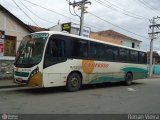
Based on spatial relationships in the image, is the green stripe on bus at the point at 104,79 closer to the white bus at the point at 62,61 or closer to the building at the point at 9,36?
the white bus at the point at 62,61

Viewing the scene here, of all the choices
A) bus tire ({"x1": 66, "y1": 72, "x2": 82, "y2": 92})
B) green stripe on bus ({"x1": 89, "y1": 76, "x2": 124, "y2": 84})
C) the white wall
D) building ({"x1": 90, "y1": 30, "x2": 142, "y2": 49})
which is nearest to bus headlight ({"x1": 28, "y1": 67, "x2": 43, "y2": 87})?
bus tire ({"x1": 66, "y1": 72, "x2": 82, "y2": 92})

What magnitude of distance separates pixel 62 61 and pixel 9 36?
8732 millimetres

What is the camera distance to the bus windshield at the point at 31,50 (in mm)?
13367

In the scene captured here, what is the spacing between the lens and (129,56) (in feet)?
69.9

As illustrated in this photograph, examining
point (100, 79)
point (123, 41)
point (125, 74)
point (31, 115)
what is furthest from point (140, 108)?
point (123, 41)

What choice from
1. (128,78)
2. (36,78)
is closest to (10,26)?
(128,78)

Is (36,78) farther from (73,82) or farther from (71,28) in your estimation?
(71,28)

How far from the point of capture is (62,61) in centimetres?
1424

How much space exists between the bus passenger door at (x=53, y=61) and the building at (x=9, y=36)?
740 cm

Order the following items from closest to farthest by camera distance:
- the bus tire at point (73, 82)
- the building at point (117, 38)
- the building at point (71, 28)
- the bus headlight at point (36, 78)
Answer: the bus headlight at point (36, 78) → the bus tire at point (73, 82) → the building at point (71, 28) → the building at point (117, 38)

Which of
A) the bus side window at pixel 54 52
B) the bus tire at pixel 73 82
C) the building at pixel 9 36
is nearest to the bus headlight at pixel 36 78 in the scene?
the bus side window at pixel 54 52

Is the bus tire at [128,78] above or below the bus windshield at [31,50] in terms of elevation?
below

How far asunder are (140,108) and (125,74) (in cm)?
993

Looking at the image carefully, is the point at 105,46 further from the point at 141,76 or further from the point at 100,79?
the point at 141,76
